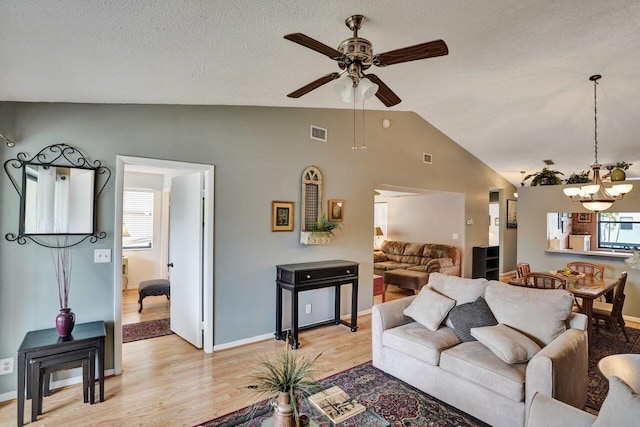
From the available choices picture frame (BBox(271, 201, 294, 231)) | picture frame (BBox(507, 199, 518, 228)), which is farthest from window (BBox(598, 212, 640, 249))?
picture frame (BBox(271, 201, 294, 231))

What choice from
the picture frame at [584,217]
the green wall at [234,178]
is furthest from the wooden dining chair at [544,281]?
the picture frame at [584,217]

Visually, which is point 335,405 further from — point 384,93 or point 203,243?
point 203,243

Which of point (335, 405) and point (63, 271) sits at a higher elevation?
point (63, 271)

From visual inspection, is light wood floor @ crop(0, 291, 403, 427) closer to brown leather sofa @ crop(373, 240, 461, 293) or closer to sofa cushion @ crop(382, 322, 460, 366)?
sofa cushion @ crop(382, 322, 460, 366)

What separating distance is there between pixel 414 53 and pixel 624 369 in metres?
2.34

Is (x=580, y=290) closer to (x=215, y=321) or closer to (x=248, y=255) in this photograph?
(x=248, y=255)

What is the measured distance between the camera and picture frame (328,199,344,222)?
4.65 meters

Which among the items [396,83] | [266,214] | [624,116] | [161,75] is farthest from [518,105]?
[161,75]

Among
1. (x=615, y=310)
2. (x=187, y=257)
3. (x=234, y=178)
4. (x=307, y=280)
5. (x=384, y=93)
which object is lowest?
(x=615, y=310)

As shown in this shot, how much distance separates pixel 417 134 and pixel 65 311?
5434 millimetres

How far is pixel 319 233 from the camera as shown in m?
4.21

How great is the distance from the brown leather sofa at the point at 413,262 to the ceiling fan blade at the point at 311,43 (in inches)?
203

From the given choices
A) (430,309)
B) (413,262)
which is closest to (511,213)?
(413,262)

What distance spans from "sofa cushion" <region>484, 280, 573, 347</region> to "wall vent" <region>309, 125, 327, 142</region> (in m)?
2.84
